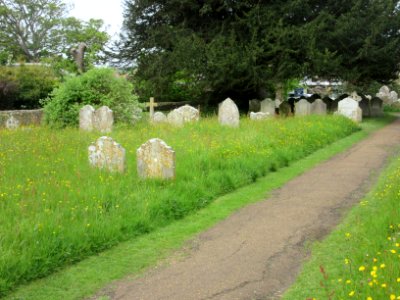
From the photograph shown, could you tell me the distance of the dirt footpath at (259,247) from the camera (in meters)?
5.21

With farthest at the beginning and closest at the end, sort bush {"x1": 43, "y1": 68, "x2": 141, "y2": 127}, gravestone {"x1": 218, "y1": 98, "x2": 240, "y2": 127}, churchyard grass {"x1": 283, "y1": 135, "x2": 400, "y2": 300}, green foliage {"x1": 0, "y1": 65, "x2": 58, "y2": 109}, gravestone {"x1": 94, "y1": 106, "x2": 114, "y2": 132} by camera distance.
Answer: green foliage {"x1": 0, "y1": 65, "x2": 58, "y2": 109} → gravestone {"x1": 218, "y1": 98, "x2": 240, "y2": 127} → bush {"x1": 43, "y1": 68, "x2": 141, "y2": 127} → gravestone {"x1": 94, "y1": 106, "x2": 114, "y2": 132} → churchyard grass {"x1": 283, "y1": 135, "x2": 400, "y2": 300}

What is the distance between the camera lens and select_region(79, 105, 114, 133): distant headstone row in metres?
15.6

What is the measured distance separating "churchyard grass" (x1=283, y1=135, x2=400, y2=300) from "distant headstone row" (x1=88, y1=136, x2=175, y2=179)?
331 cm

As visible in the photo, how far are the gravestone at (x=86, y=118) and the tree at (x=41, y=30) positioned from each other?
3450cm

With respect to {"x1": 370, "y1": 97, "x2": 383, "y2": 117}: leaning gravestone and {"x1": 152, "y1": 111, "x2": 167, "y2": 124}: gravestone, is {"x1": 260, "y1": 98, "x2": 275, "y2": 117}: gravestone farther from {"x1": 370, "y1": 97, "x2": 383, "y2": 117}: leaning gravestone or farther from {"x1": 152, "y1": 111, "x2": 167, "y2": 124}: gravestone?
{"x1": 152, "y1": 111, "x2": 167, "y2": 124}: gravestone

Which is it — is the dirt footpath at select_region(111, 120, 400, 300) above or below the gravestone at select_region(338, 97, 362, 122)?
below

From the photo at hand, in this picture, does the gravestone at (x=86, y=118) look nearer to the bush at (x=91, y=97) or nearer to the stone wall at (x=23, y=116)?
the bush at (x=91, y=97)

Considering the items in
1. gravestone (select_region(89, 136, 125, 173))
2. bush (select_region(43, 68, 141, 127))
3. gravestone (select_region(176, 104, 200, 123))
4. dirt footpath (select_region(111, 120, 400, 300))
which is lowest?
dirt footpath (select_region(111, 120, 400, 300))

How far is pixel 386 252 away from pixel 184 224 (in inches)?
132

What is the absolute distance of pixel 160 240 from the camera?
6.79 metres

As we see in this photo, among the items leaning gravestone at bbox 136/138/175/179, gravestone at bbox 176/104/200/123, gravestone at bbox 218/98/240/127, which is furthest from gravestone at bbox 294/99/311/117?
leaning gravestone at bbox 136/138/175/179

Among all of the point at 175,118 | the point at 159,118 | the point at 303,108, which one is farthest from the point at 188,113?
the point at 303,108

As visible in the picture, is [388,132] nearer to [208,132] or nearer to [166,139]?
[208,132]

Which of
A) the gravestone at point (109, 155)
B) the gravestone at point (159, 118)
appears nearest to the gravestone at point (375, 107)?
the gravestone at point (159, 118)
